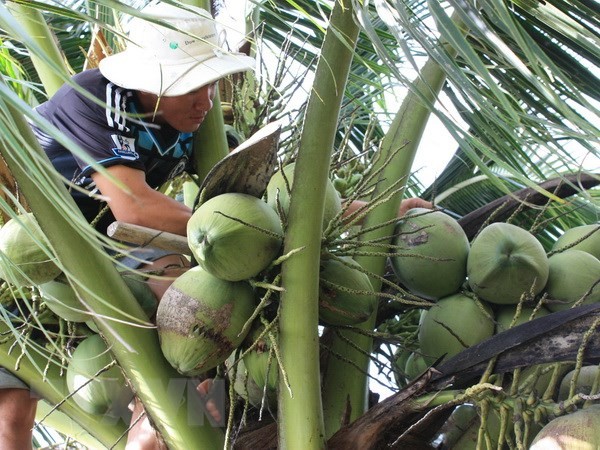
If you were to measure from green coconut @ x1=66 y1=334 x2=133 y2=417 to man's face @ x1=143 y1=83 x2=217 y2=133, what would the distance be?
533mm

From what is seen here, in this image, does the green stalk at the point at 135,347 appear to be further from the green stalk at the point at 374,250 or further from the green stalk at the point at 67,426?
the green stalk at the point at 67,426

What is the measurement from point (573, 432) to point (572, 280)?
1.98 ft

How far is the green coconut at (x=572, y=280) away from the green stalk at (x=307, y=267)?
573 mm

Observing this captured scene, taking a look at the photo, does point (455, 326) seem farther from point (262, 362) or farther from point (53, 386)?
point (53, 386)

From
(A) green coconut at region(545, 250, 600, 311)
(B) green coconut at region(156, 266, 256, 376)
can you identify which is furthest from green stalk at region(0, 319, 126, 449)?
(A) green coconut at region(545, 250, 600, 311)

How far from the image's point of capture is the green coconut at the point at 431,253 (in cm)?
183

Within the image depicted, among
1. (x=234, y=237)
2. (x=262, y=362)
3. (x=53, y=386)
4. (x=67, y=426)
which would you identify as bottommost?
(x=67, y=426)

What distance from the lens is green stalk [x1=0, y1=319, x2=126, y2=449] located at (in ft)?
6.25

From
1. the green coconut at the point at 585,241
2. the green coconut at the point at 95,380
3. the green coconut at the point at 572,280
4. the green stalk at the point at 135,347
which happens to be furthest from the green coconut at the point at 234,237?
the green coconut at the point at 585,241

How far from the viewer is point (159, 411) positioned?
159cm

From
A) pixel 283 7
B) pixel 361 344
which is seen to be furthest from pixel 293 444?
pixel 283 7

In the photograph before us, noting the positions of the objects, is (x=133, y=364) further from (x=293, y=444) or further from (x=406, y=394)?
(x=406, y=394)

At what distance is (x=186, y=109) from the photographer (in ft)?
6.52

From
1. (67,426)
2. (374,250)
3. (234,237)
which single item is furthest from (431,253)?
(67,426)
